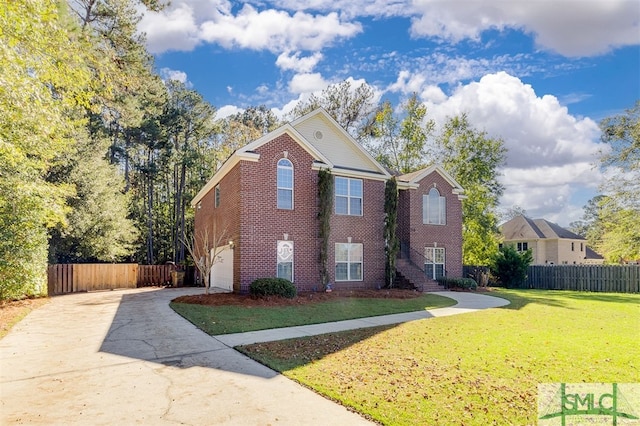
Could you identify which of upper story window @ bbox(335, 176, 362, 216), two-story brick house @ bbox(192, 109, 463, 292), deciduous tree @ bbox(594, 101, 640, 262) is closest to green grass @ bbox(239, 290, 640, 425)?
two-story brick house @ bbox(192, 109, 463, 292)

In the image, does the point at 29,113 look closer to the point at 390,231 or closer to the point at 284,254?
the point at 284,254

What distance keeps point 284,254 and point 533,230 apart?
3437 cm

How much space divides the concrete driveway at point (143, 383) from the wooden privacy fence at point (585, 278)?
852 inches

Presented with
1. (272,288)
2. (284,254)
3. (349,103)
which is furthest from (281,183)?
(349,103)

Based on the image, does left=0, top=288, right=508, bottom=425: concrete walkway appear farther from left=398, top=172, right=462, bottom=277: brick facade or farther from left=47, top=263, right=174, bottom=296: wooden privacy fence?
left=398, top=172, right=462, bottom=277: brick facade

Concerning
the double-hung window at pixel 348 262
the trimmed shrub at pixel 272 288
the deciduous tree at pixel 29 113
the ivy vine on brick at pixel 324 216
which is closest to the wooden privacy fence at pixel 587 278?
the double-hung window at pixel 348 262

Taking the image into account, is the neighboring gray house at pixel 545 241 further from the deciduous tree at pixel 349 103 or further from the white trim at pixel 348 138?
the white trim at pixel 348 138

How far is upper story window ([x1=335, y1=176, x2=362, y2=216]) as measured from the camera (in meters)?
18.1

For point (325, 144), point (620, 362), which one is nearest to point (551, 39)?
point (620, 362)

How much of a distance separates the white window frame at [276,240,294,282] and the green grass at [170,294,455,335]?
2.80m

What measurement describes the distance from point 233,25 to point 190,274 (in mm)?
14555

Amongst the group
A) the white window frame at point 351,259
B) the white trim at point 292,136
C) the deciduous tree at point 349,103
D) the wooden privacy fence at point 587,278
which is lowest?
the wooden privacy fence at point 587,278

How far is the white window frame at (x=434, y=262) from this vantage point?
2084 centimetres

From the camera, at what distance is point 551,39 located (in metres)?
9.80
